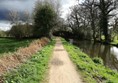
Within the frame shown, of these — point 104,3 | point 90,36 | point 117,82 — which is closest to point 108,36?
point 104,3

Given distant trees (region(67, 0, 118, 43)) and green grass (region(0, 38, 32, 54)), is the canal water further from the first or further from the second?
distant trees (region(67, 0, 118, 43))

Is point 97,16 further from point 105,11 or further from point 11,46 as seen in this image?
point 11,46

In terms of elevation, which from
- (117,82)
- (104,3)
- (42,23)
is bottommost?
(117,82)

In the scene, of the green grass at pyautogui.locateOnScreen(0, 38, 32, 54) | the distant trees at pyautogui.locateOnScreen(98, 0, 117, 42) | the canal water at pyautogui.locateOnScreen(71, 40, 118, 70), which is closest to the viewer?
the canal water at pyautogui.locateOnScreen(71, 40, 118, 70)

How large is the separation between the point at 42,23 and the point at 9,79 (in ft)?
117

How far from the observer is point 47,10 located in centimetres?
4753

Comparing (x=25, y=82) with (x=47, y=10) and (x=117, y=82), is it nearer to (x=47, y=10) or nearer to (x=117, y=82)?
(x=117, y=82)

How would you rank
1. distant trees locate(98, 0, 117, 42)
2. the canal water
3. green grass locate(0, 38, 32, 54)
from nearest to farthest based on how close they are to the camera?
1. the canal water
2. green grass locate(0, 38, 32, 54)
3. distant trees locate(98, 0, 117, 42)

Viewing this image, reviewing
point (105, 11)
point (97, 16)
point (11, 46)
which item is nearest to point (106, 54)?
point (11, 46)

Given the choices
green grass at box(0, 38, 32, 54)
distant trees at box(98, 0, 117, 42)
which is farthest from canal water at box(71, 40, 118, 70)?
distant trees at box(98, 0, 117, 42)

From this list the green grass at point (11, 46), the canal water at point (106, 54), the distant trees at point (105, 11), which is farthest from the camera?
the distant trees at point (105, 11)

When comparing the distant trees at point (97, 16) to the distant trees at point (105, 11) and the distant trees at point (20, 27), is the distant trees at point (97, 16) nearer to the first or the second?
the distant trees at point (105, 11)

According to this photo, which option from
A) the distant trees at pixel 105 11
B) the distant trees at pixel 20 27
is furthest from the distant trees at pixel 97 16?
the distant trees at pixel 20 27

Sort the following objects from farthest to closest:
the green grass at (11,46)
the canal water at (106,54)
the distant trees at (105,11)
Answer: the distant trees at (105,11), the green grass at (11,46), the canal water at (106,54)
